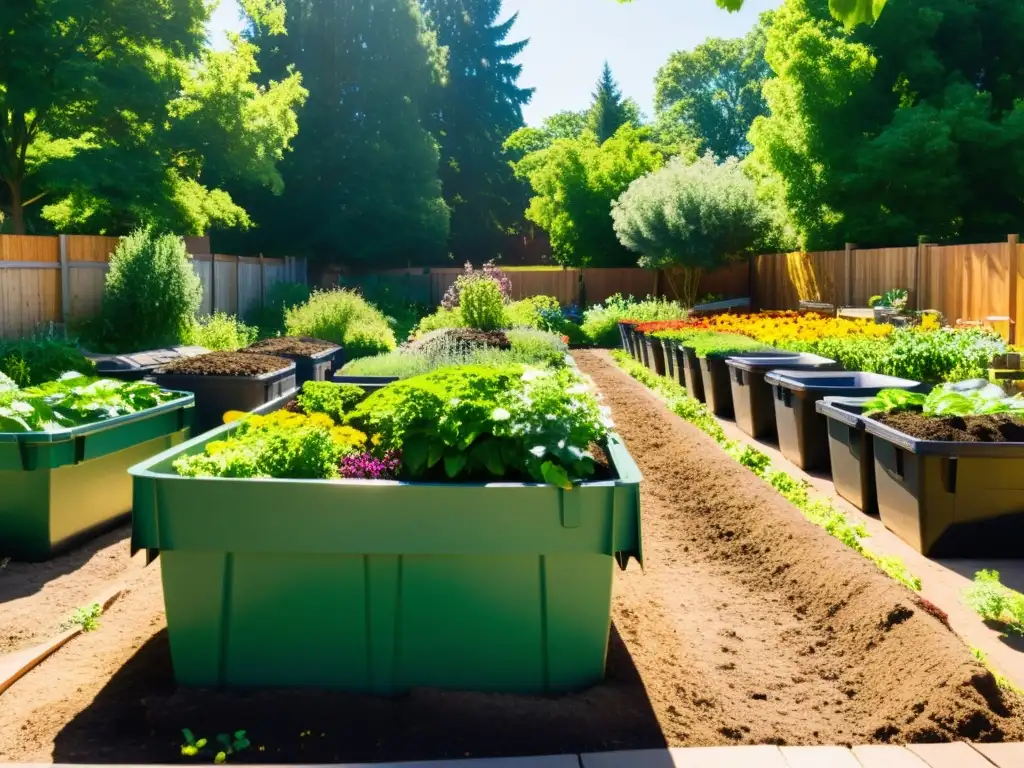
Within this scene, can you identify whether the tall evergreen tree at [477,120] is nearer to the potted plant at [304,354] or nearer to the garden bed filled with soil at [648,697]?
the potted plant at [304,354]

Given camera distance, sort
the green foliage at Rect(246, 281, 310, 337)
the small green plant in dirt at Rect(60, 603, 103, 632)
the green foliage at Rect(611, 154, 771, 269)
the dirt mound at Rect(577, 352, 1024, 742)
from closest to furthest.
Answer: the dirt mound at Rect(577, 352, 1024, 742), the small green plant in dirt at Rect(60, 603, 103, 632), the green foliage at Rect(246, 281, 310, 337), the green foliage at Rect(611, 154, 771, 269)

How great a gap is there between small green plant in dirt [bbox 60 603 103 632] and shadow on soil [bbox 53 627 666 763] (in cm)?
94

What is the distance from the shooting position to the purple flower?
3926mm

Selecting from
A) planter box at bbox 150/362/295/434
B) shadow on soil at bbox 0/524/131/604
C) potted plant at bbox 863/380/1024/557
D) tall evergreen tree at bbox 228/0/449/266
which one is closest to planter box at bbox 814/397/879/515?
potted plant at bbox 863/380/1024/557

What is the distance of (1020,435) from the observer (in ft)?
19.0

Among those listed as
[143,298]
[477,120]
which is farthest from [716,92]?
[143,298]

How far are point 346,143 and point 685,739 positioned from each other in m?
39.6

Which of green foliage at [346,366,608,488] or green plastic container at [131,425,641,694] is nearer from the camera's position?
green plastic container at [131,425,641,694]

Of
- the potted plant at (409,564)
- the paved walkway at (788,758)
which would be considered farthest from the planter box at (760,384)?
the paved walkway at (788,758)

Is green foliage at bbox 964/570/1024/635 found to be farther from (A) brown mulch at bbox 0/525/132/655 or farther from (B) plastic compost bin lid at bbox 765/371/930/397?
(A) brown mulch at bbox 0/525/132/655

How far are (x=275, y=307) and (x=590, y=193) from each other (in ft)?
44.9

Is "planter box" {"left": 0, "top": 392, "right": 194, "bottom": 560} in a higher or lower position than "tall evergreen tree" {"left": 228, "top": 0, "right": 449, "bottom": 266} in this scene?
lower

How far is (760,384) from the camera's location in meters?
10.3

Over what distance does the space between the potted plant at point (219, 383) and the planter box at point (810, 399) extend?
478cm
